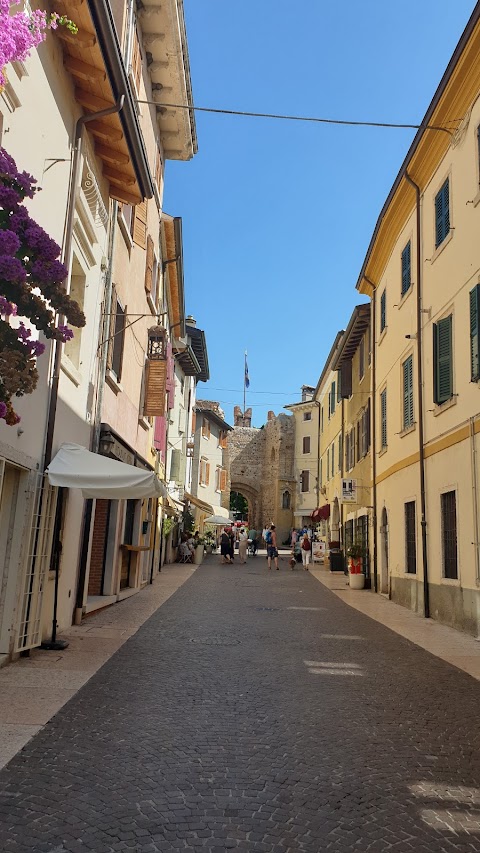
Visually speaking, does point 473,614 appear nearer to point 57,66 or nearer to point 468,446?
point 468,446

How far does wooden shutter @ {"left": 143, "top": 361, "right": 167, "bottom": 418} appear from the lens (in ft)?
53.2

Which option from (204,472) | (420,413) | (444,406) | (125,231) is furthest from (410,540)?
(204,472)

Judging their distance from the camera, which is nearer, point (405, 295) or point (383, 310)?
point (405, 295)

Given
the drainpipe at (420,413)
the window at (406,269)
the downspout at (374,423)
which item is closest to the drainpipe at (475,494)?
the drainpipe at (420,413)

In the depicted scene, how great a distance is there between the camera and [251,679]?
6785 millimetres

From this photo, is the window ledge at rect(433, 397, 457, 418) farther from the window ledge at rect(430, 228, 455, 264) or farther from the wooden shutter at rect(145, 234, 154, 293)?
the wooden shutter at rect(145, 234, 154, 293)

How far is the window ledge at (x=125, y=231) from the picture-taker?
12.2m

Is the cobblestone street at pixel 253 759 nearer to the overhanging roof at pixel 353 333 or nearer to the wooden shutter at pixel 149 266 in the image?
the wooden shutter at pixel 149 266

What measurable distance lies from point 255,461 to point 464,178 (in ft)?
148

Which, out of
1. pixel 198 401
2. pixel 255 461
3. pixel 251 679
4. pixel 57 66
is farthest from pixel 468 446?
pixel 255 461

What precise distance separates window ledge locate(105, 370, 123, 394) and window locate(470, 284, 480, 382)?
5867mm

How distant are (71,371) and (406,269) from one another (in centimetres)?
940

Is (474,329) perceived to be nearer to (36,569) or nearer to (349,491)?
(36,569)

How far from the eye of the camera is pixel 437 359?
1255cm
